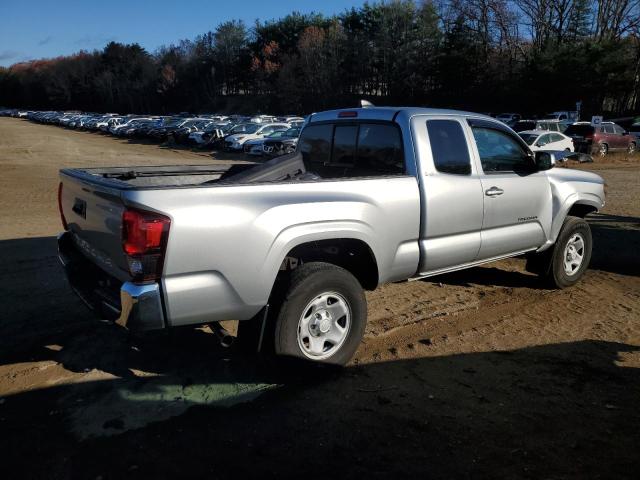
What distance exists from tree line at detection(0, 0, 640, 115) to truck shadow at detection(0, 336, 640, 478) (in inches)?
1878

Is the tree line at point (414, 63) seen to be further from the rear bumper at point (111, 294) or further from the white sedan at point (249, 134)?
the rear bumper at point (111, 294)

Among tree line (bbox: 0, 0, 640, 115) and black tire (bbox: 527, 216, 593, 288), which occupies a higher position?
tree line (bbox: 0, 0, 640, 115)

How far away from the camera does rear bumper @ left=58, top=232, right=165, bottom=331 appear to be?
313 cm

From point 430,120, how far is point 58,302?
4.08m

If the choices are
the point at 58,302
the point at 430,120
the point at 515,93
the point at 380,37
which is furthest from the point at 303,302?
the point at 380,37

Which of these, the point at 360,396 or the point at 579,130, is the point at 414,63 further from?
the point at 360,396

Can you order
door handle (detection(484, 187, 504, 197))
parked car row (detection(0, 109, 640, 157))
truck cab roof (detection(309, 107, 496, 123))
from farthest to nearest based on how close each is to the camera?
parked car row (detection(0, 109, 640, 157))
door handle (detection(484, 187, 504, 197))
truck cab roof (detection(309, 107, 496, 123))

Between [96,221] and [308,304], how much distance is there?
1.56 meters

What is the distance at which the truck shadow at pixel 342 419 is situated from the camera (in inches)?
116

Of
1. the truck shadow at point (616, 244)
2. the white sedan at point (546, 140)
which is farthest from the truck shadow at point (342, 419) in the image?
the white sedan at point (546, 140)

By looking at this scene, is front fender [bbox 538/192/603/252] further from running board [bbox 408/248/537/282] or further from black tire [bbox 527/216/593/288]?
running board [bbox 408/248/537/282]

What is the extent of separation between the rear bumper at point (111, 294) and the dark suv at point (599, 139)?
2497 centimetres

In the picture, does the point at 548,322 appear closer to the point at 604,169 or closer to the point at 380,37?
the point at 604,169

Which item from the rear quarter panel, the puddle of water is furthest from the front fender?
the puddle of water
